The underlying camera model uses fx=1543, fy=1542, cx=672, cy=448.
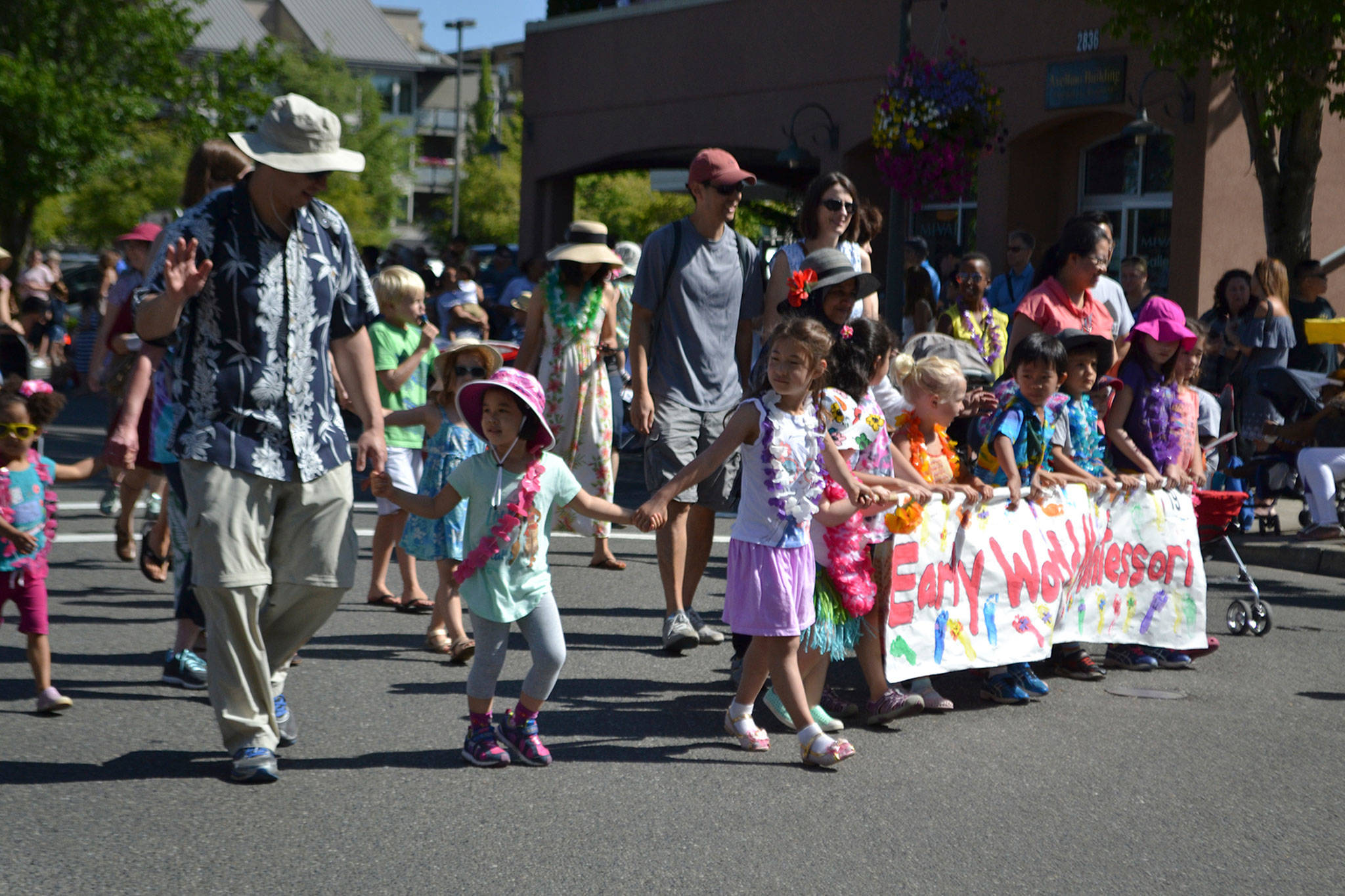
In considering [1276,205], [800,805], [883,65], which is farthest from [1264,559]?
[883,65]

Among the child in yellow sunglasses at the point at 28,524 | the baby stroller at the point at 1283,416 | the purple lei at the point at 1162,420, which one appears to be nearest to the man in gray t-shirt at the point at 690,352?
the purple lei at the point at 1162,420

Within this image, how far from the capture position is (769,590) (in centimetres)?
525

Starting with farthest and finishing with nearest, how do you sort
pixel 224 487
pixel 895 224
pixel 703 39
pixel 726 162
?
1. pixel 703 39
2. pixel 895 224
3. pixel 726 162
4. pixel 224 487

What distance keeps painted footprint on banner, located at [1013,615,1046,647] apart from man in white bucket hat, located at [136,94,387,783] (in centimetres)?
292

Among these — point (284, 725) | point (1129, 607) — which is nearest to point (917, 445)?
point (1129, 607)

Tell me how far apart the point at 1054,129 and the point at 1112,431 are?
12.4m

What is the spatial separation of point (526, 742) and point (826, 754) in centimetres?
101

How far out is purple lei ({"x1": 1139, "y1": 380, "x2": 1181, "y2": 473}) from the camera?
7188 millimetres

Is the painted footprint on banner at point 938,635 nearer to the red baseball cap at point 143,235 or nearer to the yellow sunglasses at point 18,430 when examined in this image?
the yellow sunglasses at point 18,430

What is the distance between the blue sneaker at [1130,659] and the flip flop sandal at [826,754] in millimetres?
2422

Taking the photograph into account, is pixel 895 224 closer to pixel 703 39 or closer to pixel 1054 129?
pixel 1054 129

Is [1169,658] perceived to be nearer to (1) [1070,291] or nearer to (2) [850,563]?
(1) [1070,291]

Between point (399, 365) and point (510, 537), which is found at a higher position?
point (399, 365)

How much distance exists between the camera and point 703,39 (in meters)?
23.2
